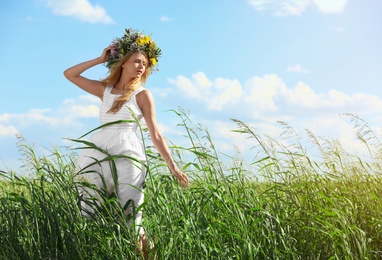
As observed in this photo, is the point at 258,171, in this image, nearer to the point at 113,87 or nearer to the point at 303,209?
the point at 303,209

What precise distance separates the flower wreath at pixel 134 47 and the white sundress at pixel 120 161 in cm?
52

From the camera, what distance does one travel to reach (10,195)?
4008mm

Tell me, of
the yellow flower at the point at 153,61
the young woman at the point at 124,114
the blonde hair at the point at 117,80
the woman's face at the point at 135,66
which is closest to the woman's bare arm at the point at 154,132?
the young woman at the point at 124,114

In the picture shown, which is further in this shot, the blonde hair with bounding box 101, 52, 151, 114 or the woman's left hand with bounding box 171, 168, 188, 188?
the blonde hair with bounding box 101, 52, 151, 114

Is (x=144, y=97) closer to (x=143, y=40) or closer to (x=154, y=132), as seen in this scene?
(x=154, y=132)

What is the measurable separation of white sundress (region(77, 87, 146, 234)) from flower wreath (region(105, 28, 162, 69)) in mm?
515

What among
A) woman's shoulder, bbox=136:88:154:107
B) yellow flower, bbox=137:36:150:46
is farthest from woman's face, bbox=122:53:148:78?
woman's shoulder, bbox=136:88:154:107

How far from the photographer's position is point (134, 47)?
15.9 ft

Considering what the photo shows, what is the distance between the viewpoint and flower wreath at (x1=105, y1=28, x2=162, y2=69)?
484 centimetres

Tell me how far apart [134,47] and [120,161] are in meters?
1.16

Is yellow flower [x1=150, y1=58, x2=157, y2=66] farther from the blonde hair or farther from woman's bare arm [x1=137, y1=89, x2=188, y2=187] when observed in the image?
woman's bare arm [x1=137, y1=89, x2=188, y2=187]

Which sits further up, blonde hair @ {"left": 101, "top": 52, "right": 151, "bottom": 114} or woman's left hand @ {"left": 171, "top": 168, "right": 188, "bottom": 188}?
blonde hair @ {"left": 101, "top": 52, "right": 151, "bottom": 114}

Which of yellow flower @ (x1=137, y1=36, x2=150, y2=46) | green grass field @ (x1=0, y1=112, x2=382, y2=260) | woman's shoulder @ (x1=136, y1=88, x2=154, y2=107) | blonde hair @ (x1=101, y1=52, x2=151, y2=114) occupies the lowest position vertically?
green grass field @ (x1=0, y1=112, x2=382, y2=260)

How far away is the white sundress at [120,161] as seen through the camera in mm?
4152
